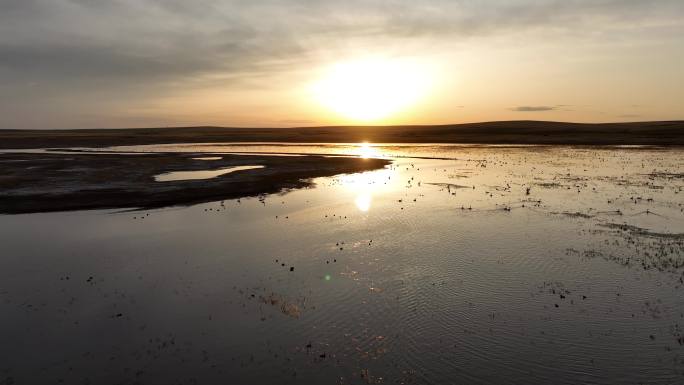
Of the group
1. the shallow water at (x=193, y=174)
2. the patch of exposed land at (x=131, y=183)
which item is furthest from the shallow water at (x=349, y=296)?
the shallow water at (x=193, y=174)

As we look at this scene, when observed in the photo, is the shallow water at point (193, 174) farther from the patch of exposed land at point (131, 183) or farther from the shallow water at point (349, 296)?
the shallow water at point (349, 296)

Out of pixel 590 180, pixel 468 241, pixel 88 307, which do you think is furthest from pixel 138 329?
pixel 590 180

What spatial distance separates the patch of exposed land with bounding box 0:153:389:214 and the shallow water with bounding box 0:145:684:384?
492 centimetres

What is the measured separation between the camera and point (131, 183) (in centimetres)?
4375

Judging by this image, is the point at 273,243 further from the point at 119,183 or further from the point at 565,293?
the point at 119,183

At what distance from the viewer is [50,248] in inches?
867

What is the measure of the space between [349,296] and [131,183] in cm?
3574

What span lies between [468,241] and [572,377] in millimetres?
11774

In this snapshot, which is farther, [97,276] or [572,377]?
[97,276]

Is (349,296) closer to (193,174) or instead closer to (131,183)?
(131,183)

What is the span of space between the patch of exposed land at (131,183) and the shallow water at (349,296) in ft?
16.1

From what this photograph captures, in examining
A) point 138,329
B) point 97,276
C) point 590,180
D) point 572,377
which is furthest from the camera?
point 590,180

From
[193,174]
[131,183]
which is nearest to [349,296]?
[131,183]

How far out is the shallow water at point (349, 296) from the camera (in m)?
11.1
